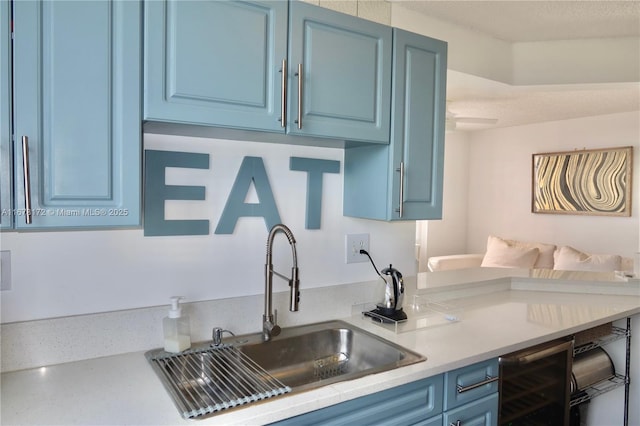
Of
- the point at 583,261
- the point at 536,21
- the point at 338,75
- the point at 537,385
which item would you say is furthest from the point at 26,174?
the point at 583,261

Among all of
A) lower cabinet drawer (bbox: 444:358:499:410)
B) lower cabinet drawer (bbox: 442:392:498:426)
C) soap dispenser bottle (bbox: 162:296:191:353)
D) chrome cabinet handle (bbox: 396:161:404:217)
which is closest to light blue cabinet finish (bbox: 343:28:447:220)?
chrome cabinet handle (bbox: 396:161:404:217)

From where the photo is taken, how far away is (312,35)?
146 centimetres

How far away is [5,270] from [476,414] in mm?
1600

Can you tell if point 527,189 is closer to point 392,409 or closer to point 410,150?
point 410,150

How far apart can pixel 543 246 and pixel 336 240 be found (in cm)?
352

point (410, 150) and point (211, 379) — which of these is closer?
point (211, 379)

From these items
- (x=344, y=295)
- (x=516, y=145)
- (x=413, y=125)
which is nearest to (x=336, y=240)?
(x=344, y=295)

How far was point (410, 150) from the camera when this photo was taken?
1.73m

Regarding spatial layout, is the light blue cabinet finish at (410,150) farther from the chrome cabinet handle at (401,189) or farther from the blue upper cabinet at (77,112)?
the blue upper cabinet at (77,112)

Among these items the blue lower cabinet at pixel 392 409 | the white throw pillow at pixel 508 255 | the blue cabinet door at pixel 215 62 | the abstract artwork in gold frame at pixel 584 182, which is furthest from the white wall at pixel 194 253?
the abstract artwork in gold frame at pixel 584 182

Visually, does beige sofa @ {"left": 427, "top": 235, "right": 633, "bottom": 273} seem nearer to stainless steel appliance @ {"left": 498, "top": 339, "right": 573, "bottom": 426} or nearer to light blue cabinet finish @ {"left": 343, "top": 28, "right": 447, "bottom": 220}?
stainless steel appliance @ {"left": 498, "top": 339, "right": 573, "bottom": 426}

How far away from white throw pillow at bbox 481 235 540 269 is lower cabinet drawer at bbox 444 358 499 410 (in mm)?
3299

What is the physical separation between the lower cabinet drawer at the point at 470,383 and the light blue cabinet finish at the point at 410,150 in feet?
1.96

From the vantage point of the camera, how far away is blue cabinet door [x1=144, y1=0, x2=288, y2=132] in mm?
1203
